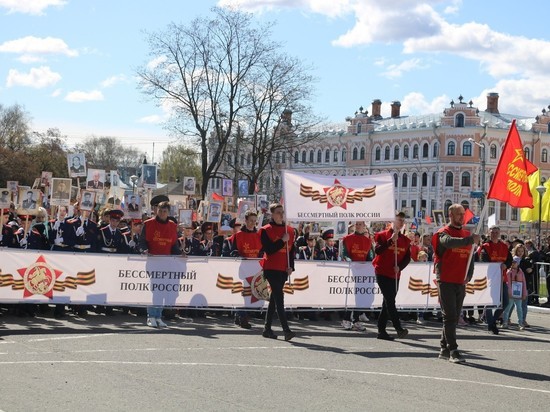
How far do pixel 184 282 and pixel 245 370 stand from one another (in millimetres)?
5308

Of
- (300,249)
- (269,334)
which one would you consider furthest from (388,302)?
(300,249)

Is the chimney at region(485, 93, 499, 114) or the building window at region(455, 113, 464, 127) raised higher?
the chimney at region(485, 93, 499, 114)

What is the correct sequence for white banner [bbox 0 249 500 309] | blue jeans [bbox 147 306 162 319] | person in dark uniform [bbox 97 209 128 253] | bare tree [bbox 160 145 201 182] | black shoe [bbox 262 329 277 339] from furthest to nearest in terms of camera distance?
bare tree [bbox 160 145 201 182]
person in dark uniform [bbox 97 209 128 253]
blue jeans [bbox 147 306 162 319]
white banner [bbox 0 249 500 309]
black shoe [bbox 262 329 277 339]

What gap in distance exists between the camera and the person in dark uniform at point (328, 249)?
62.4 ft

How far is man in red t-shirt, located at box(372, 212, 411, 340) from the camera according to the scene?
14211 millimetres

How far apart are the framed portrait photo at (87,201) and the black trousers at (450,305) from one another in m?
12.3

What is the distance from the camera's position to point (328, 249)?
62.8 ft

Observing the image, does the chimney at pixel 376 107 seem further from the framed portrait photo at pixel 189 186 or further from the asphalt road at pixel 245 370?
the asphalt road at pixel 245 370

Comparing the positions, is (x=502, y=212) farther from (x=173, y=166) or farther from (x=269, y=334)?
(x=269, y=334)

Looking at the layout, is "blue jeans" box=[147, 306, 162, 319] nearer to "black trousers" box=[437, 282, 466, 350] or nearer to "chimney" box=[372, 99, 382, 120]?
"black trousers" box=[437, 282, 466, 350]

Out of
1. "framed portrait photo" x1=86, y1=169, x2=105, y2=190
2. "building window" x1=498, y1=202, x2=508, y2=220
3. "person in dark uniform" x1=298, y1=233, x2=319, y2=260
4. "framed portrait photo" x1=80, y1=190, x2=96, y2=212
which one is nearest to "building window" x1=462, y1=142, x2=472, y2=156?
"building window" x1=498, y1=202, x2=508, y2=220

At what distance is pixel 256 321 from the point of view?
16750 mm

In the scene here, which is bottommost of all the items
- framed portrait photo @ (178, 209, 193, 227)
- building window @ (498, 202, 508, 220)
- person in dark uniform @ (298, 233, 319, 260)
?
person in dark uniform @ (298, 233, 319, 260)

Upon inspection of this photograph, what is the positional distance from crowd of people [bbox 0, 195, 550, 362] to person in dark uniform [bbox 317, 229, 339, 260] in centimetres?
2
